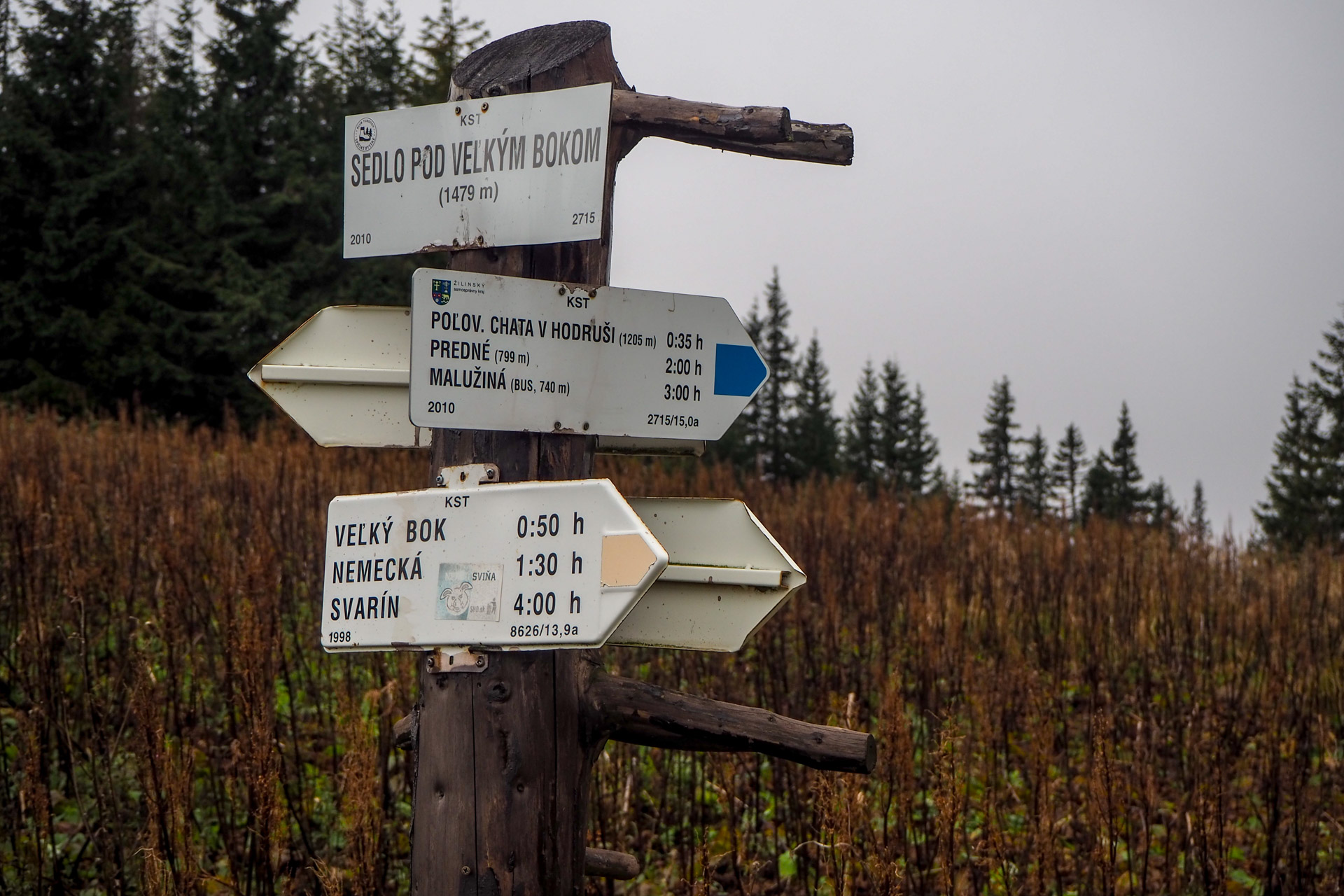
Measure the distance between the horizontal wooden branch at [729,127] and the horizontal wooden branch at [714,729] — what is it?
1.01 meters

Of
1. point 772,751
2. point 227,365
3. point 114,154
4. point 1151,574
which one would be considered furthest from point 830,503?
point 114,154

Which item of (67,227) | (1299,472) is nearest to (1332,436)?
(1299,472)

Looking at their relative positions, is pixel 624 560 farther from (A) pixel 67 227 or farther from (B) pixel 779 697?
(A) pixel 67 227

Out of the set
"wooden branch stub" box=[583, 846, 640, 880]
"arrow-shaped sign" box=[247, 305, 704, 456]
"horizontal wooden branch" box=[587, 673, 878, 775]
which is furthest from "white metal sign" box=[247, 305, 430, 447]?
"wooden branch stub" box=[583, 846, 640, 880]

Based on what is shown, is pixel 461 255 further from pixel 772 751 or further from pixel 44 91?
pixel 44 91

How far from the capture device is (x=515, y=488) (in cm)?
177

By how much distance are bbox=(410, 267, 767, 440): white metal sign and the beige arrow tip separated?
0.35m

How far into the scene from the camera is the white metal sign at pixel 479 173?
1.90 m

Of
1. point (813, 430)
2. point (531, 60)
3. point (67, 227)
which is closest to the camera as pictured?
point (531, 60)

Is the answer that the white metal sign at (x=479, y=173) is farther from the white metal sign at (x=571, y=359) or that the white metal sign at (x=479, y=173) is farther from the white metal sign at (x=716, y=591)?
the white metal sign at (x=716, y=591)

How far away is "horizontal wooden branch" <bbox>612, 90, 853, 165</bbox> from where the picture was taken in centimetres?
193

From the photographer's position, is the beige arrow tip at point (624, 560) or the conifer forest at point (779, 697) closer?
the beige arrow tip at point (624, 560)

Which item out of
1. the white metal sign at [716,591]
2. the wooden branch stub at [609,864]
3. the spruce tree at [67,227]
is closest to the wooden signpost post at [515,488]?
the white metal sign at [716,591]

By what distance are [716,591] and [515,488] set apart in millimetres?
421
